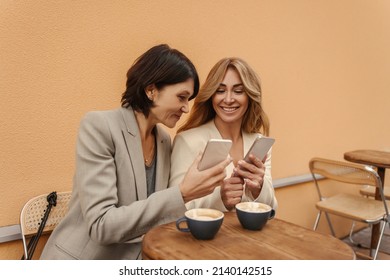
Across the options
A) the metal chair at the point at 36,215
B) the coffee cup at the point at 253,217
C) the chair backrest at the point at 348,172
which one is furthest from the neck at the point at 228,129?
the chair backrest at the point at 348,172

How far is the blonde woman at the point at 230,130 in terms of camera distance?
1.34m

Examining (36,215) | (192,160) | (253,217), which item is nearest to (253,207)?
(253,217)

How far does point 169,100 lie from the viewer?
4.39ft

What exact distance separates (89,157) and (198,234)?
1.45 feet

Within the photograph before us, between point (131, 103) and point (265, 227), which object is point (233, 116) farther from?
point (265, 227)

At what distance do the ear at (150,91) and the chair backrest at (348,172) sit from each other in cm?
157

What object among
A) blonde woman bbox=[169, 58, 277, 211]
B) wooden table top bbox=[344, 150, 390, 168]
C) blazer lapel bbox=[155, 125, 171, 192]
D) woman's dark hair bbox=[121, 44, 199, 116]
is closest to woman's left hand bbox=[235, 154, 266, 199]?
blonde woman bbox=[169, 58, 277, 211]

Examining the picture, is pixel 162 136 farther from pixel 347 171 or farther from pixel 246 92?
pixel 347 171

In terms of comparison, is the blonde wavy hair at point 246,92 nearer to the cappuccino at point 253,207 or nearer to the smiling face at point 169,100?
the smiling face at point 169,100

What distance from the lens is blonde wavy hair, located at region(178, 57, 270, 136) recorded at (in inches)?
62.0

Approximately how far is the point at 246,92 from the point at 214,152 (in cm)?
61

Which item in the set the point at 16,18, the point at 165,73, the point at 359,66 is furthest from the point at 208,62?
the point at 359,66

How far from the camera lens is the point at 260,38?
96.7 inches

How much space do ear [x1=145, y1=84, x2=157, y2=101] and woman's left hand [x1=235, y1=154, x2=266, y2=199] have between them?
1.33ft
